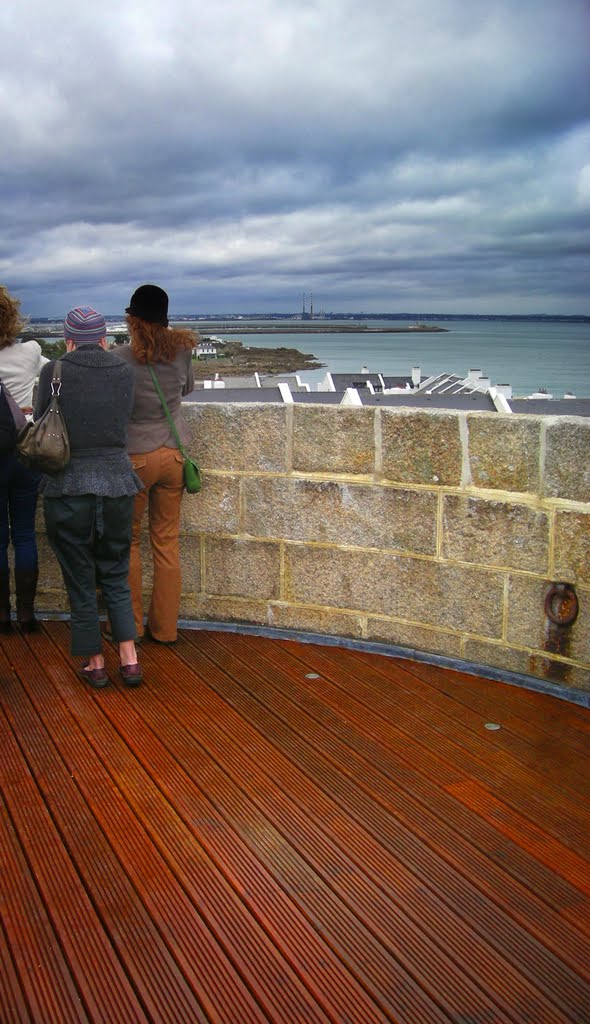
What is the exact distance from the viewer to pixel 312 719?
348 cm

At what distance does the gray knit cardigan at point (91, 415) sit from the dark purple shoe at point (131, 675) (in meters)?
0.76

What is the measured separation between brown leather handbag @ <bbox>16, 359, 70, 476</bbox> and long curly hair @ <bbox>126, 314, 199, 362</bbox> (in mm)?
492

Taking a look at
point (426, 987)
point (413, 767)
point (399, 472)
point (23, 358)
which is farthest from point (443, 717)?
point (23, 358)

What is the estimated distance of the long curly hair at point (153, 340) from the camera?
3850 millimetres

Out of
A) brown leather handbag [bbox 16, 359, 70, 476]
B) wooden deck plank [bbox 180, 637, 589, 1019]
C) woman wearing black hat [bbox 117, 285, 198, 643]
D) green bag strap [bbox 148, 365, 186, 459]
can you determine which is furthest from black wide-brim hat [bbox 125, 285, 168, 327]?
wooden deck plank [bbox 180, 637, 589, 1019]

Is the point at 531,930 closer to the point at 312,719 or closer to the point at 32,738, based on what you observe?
the point at 312,719

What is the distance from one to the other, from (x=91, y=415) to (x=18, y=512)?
986 millimetres

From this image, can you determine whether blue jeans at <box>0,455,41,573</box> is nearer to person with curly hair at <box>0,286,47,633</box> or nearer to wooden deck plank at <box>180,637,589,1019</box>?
person with curly hair at <box>0,286,47,633</box>

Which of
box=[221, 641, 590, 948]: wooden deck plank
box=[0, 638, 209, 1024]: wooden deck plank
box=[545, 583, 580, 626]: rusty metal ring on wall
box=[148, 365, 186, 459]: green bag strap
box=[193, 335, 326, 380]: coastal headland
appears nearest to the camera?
box=[0, 638, 209, 1024]: wooden deck plank

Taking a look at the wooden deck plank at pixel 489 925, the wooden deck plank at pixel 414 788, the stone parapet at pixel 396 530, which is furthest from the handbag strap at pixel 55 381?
the wooden deck plank at pixel 489 925

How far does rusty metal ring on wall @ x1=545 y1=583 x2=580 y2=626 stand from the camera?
3676mm

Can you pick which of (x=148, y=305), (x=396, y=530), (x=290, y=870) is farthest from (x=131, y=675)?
(x=148, y=305)

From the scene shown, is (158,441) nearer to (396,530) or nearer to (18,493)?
(18,493)

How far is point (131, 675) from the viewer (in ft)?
12.4
